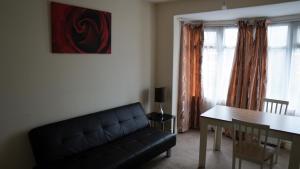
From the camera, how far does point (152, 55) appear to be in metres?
4.00

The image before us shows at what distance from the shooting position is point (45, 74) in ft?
8.07

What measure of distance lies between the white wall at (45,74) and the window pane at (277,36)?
88.5 inches

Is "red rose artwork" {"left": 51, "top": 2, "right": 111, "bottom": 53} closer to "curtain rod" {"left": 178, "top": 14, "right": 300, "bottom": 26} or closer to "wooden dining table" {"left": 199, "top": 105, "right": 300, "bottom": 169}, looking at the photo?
"curtain rod" {"left": 178, "top": 14, "right": 300, "bottom": 26}

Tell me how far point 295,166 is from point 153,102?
2387mm

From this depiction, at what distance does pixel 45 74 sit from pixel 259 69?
3.33 metres

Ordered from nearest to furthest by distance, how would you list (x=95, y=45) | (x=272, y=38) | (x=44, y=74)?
(x=44, y=74) → (x=95, y=45) → (x=272, y=38)

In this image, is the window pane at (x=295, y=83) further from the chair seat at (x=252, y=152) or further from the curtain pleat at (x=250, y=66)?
the chair seat at (x=252, y=152)

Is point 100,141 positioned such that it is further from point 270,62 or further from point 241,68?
point 270,62

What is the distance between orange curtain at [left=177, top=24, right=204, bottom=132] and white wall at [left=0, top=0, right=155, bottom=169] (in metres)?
1.07

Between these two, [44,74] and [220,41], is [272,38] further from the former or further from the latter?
[44,74]

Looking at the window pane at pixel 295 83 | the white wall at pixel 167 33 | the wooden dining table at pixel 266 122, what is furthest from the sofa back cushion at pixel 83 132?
the window pane at pixel 295 83

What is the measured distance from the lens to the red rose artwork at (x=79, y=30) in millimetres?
2494

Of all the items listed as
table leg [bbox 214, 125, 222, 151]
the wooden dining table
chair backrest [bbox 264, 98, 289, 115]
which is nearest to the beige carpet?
table leg [bbox 214, 125, 222, 151]

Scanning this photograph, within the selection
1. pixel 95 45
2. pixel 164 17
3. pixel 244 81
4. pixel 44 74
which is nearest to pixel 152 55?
pixel 164 17
